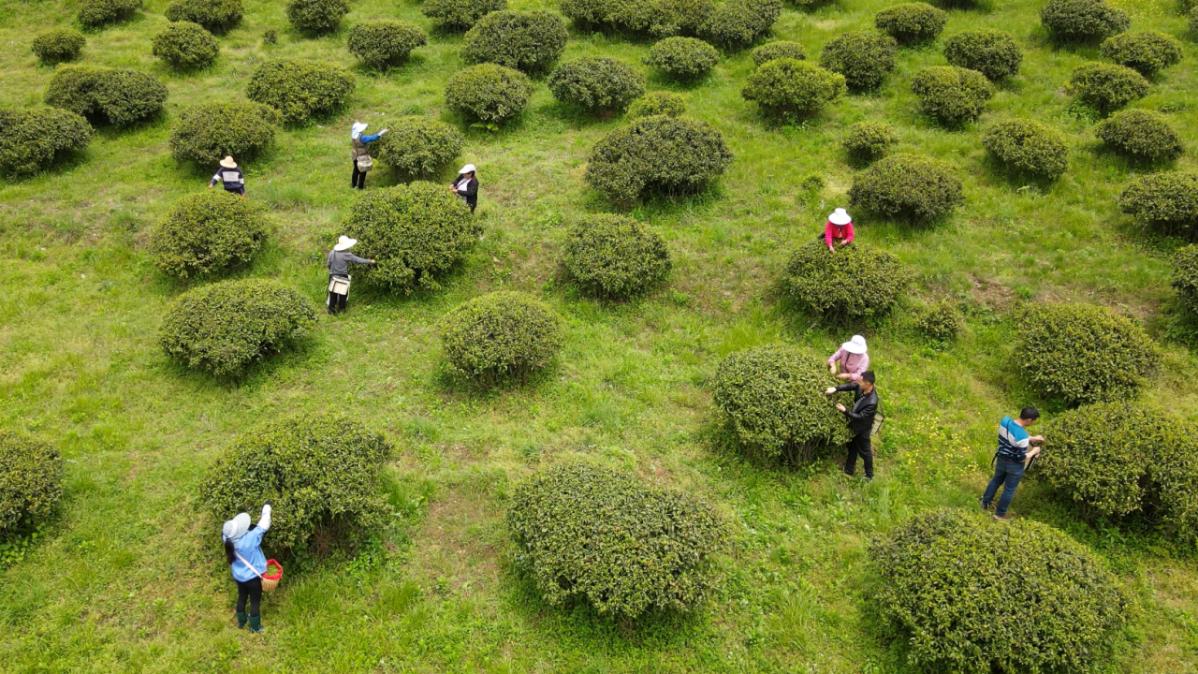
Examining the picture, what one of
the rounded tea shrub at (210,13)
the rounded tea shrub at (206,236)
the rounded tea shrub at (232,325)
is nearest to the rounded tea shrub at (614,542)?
the rounded tea shrub at (232,325)

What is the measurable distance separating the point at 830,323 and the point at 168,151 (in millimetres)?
16384

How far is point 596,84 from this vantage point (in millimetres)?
18625

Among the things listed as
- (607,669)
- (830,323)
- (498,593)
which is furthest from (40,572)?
(830,323)

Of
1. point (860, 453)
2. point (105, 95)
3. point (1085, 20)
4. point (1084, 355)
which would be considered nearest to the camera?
point (860, 453)

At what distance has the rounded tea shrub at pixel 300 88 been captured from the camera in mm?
19188

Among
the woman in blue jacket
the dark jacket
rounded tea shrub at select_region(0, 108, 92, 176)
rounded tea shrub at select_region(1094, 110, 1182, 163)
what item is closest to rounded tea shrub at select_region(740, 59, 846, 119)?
rounded tea shrub at select_region(1094, 110, 1182, 163)

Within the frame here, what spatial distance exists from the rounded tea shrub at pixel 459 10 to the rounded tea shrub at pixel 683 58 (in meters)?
6.25

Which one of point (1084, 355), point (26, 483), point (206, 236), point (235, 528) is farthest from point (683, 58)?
point (26, 483)

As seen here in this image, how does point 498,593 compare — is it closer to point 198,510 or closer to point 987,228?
point 198,510

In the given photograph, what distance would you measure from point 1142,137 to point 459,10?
61.6 ft

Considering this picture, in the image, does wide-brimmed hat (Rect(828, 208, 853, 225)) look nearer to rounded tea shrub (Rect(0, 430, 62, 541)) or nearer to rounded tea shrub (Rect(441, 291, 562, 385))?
rounded tea shrub (Rect(441, 291, 562, 385))

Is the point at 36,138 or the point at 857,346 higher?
the point at 857,346

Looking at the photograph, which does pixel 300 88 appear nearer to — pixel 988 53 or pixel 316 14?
pixel 316 14

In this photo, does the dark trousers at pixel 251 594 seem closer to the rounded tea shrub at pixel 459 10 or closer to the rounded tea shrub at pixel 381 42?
the rounded tea shrub at pixel 381 42
